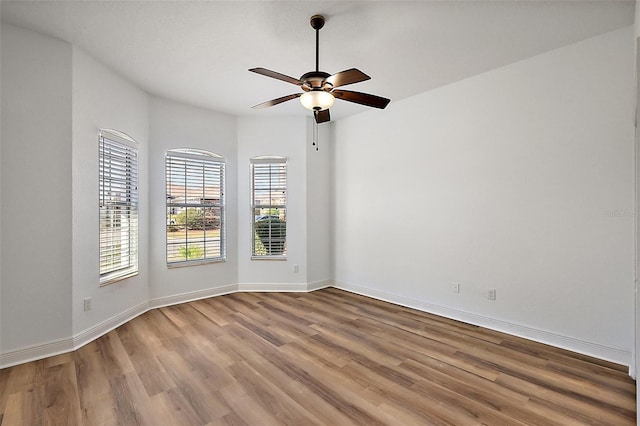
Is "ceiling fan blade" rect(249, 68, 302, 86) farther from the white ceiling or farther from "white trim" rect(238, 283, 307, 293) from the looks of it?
"white trim" rect(238, 283, 307, 293)

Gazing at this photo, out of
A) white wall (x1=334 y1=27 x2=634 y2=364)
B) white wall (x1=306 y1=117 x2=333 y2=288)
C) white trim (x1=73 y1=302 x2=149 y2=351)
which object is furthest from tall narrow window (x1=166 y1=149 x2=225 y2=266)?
white wall (x1=334 y1=27 x2=634 y2=364)

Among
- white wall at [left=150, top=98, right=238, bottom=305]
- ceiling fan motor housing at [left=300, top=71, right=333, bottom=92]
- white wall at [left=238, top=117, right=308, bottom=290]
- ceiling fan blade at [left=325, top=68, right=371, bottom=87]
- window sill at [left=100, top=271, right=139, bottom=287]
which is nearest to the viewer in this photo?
ceiling fan blade at [left=325, top=68, right=371, bottom=87]

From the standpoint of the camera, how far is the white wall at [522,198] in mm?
2725

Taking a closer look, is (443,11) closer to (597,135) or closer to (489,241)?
(597,135)

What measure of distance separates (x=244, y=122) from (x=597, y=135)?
4.48 m

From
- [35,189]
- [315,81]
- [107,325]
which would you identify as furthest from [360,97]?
[107,325]

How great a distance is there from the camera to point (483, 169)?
3543 mm

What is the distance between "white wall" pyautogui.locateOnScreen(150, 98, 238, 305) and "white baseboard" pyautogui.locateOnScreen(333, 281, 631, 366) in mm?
2482

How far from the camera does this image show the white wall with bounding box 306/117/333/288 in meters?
5.17

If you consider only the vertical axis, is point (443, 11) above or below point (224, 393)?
above

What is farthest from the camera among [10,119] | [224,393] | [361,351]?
[361,351]

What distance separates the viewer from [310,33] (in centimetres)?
276

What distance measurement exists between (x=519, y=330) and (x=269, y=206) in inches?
148

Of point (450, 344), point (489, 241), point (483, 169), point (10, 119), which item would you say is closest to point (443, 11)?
point (483, 169)
